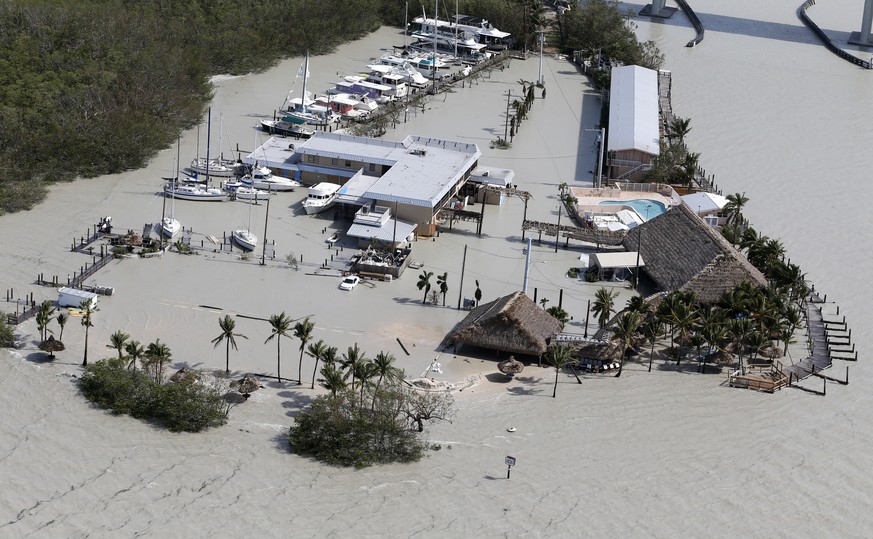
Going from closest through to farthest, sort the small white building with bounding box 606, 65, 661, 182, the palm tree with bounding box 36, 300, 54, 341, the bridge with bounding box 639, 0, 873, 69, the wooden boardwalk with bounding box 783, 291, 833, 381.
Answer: the palm tree with bounding box 36, 300, 54, 341, the wooden boardwalk with bounding box 783, 291, 833, 381, the small white building with bounding box 606, 65, 661, 182, the bridge with bounding box 639, 0, 873, 69

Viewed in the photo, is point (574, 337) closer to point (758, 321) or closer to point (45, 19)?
point (758, 321)

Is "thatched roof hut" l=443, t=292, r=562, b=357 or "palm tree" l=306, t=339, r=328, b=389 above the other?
"thatched roof hut" l=443, t=292, r=562, b=357

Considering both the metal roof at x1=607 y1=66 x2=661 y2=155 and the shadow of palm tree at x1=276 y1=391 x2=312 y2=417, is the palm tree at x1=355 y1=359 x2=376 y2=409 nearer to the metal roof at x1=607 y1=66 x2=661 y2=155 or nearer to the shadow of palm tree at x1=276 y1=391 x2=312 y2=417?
the shadow of palm tree at x1=276 y1=391 x2=312 y2=417

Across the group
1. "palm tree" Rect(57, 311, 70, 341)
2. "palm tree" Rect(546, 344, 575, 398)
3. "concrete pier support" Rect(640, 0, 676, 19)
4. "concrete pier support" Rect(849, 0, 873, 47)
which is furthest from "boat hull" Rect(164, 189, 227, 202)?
"concrete pier support" Rect(640, 0, 676, 19)

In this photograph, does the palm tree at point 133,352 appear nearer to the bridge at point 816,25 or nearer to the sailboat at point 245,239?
the sailboat at point 245,239

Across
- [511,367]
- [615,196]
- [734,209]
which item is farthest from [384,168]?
[511,367]

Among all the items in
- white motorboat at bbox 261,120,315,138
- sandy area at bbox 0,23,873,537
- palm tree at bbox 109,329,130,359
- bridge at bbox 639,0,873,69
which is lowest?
sandy area at bbox 0,23,873,537

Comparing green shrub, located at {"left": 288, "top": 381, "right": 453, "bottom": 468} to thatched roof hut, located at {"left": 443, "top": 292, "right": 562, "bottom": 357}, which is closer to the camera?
green shrub, located at {"left": 288, "top": 381, "right": 453, "bottom": 468}

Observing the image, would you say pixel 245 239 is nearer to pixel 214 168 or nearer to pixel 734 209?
pixel 214 168

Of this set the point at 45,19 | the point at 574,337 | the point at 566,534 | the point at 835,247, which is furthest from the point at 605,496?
the point at 45,19
